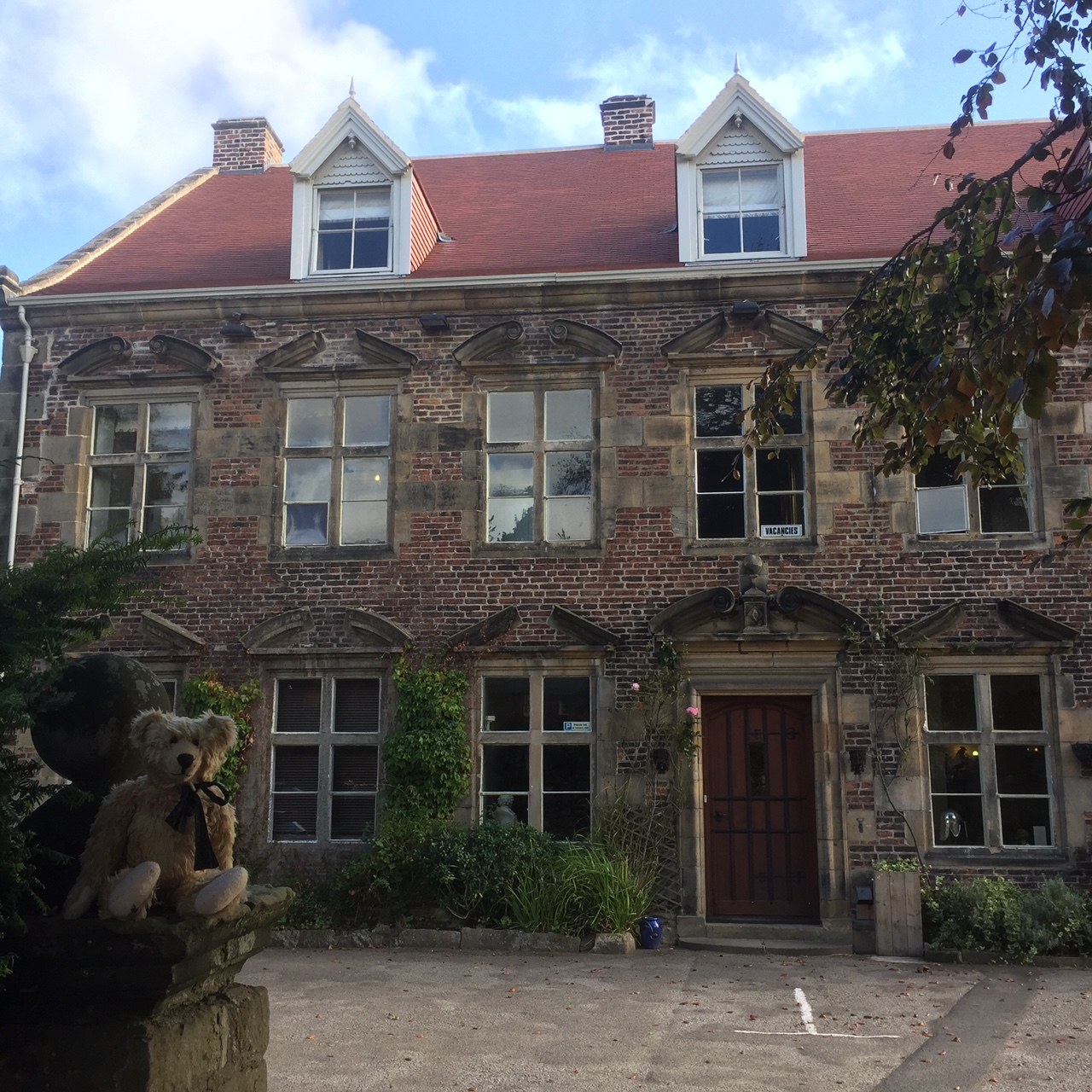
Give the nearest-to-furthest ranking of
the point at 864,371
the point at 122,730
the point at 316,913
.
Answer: the point at 122,730
the point at 864,371
the point at 316,913

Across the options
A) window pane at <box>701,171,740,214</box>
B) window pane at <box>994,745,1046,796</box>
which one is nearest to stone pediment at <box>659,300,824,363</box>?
window pane at <box>701,171,740,214</box>

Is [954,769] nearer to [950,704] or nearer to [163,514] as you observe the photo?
[950,704]

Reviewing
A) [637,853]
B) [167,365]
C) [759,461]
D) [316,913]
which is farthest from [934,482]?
[167,365]

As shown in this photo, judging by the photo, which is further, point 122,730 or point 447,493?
point 447,493

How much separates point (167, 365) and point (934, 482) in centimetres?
839

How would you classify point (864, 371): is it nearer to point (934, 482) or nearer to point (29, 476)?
point (934, 482)

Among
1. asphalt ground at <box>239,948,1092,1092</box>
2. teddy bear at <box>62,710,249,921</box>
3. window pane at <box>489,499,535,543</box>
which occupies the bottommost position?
asphalt ground at <box>239,948,1092,1092</box>

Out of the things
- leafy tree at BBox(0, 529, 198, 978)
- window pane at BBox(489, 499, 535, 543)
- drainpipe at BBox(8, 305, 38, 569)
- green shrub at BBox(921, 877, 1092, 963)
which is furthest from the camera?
drainpipe at BBox(8, 305, 38, 569)

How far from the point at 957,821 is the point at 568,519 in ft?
16.1

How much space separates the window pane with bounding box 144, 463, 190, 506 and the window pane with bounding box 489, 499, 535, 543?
3421mm

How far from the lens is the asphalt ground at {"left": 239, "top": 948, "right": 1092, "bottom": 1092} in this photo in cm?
639

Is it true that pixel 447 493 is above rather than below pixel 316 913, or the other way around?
above

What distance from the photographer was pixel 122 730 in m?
3.93

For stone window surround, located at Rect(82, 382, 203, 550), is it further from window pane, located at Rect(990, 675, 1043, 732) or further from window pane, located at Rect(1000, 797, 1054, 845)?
window pane, located at Rect(1000, 797, 1054, 845)
